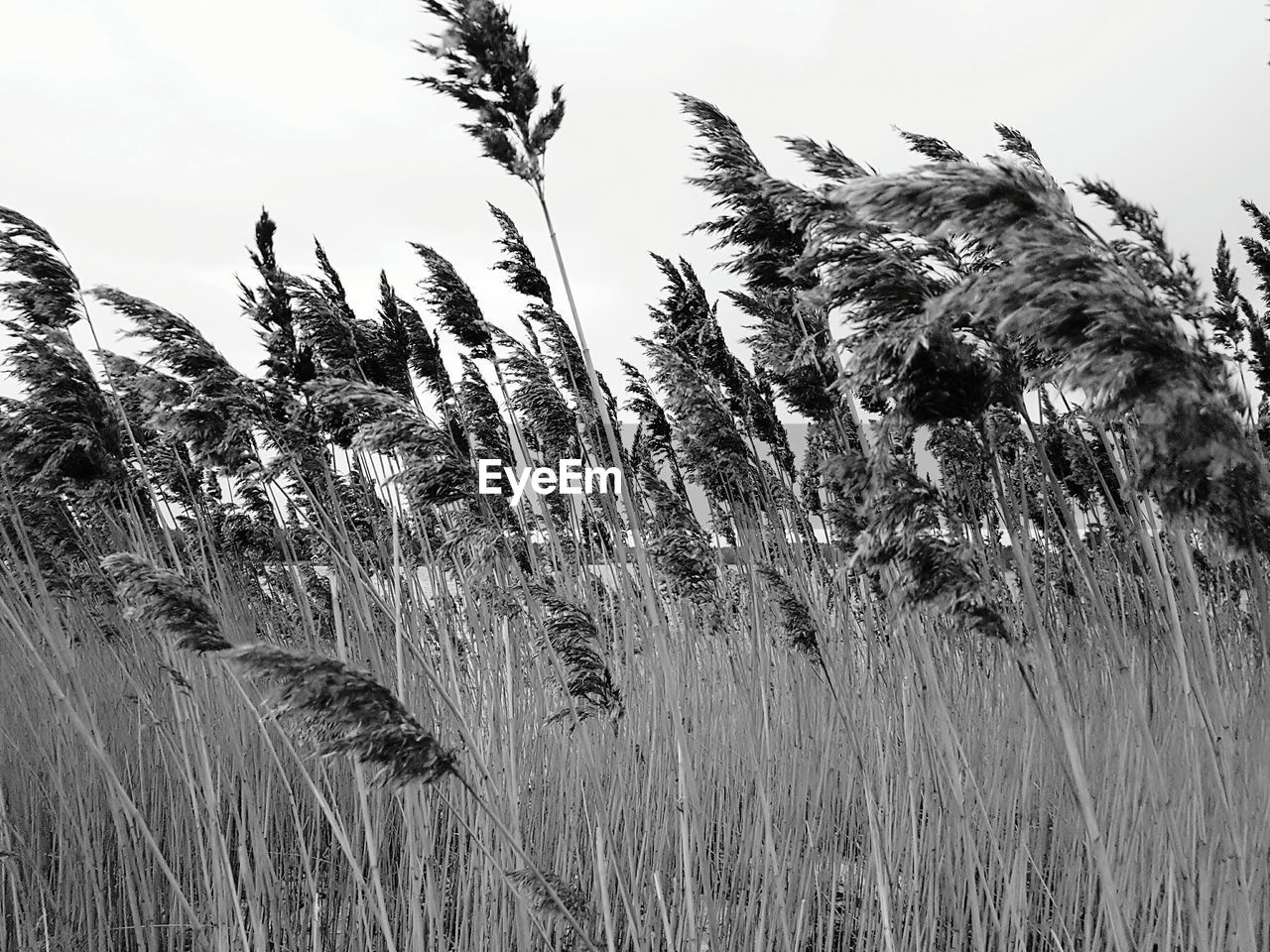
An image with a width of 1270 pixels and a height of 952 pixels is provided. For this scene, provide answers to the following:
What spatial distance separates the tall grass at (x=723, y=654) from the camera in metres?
1.37

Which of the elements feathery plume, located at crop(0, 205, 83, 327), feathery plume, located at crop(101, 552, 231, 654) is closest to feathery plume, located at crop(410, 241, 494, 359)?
feathery plume, located at crop(0, 205, 83, 327)

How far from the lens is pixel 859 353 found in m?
1.54

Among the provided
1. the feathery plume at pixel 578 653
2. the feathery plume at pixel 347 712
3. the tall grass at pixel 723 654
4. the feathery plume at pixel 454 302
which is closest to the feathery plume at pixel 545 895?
the tall grass at pixel 723 654

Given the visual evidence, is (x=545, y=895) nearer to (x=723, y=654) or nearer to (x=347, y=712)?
(x=347, y=712)

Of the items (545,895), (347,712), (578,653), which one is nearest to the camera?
(347,712)

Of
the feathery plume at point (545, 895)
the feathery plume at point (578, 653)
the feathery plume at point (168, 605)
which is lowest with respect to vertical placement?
the feathery plume at point (545, 895)

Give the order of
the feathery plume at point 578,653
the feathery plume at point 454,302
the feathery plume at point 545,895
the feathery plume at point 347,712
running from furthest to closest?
the feathery plume at point 454,302 → the feathery plume at point 578,653 → the feathery plume at point 545,895 → the feathery plume at point 347,712

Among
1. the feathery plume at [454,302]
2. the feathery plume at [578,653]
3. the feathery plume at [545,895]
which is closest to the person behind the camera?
the feathery plume at [545,895]

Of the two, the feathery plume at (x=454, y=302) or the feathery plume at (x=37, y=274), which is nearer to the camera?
the feathery plume at (x=37, y=274)

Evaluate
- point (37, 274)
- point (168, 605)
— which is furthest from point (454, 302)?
point (168, 605)

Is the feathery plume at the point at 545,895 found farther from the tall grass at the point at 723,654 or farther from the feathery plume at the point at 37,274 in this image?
the feathery plume at the point at 37,274

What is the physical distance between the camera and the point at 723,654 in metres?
4.12

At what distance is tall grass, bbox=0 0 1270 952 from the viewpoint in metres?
1.37

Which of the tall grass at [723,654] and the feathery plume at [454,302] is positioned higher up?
the feathery plume at [454,302]
